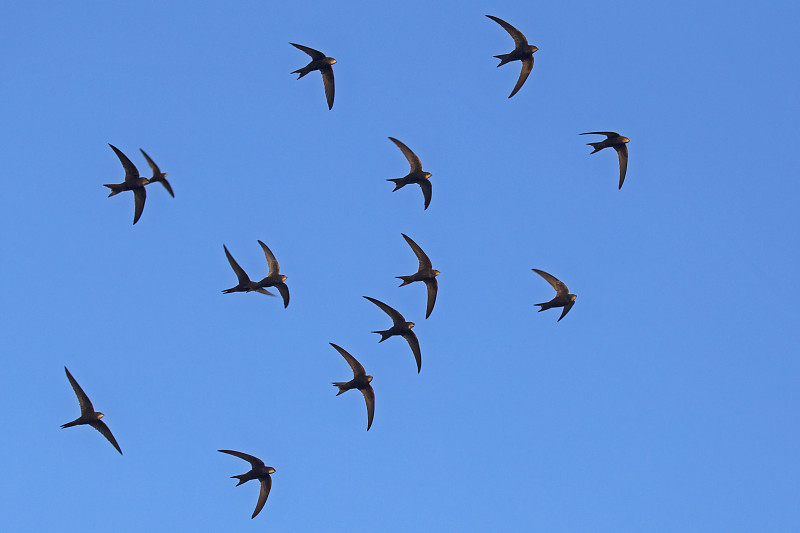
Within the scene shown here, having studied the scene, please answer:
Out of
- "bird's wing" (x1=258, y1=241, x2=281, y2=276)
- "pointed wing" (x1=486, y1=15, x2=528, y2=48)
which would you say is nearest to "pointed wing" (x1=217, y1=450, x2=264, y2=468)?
"bird's wing" (x1=258, y1=241, x2=281, y2=276)

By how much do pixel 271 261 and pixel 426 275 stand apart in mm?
4525

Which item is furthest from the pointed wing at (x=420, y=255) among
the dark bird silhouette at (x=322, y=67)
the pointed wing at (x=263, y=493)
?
the pointed wing at (x=263, y=493)

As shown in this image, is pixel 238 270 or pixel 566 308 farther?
pixel 566 308

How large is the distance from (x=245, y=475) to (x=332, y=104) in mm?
11284

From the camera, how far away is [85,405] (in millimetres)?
27609

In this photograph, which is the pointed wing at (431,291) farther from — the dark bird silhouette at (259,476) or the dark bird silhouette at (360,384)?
the dark bird silhouette at (259,476)

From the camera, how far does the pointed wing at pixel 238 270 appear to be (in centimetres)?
2668

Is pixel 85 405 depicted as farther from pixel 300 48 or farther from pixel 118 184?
pixel 300 48

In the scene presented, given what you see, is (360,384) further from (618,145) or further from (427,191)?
(618,145)

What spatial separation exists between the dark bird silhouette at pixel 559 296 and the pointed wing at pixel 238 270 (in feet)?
27.7

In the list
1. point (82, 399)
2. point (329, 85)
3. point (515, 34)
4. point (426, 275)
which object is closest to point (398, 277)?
point (426, 275)

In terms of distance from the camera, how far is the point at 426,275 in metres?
30.2

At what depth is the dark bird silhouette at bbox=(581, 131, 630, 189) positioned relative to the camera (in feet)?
100

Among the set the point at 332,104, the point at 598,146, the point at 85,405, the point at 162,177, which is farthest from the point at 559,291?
the point at 85,405
